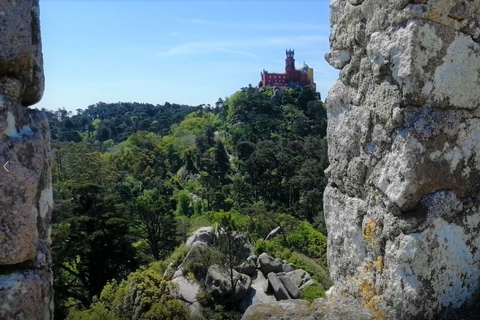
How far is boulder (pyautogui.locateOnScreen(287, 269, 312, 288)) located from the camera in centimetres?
1951

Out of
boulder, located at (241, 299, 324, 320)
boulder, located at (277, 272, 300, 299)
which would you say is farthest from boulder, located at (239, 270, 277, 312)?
boulder, located at (241, 299, 324, 320)

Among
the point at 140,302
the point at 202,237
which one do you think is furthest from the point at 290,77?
the point at 140,302

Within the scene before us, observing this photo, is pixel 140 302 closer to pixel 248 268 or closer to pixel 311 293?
pixel 311 293

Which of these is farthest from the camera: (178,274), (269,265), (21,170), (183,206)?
(183,206)

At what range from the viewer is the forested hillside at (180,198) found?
1766 centimetres

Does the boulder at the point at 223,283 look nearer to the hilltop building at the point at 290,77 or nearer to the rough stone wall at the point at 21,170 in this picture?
the rough stone wall at the point at 21,170

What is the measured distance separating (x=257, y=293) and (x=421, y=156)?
1708cm

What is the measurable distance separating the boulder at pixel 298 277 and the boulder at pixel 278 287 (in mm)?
856

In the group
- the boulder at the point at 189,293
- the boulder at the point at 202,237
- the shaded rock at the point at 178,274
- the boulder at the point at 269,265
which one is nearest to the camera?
the boulder at the point at 189,293

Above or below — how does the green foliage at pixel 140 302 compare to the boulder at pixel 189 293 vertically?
above

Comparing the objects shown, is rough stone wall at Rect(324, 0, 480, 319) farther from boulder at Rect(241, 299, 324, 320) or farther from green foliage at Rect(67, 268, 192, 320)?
green foliage at Rect(67, 268, 192, 320)

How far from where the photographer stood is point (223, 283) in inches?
696

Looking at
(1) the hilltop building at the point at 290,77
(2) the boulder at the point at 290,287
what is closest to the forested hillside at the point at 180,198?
(2) the boulder at the point at 290,287

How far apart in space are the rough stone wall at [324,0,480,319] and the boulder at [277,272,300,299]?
15.8m
